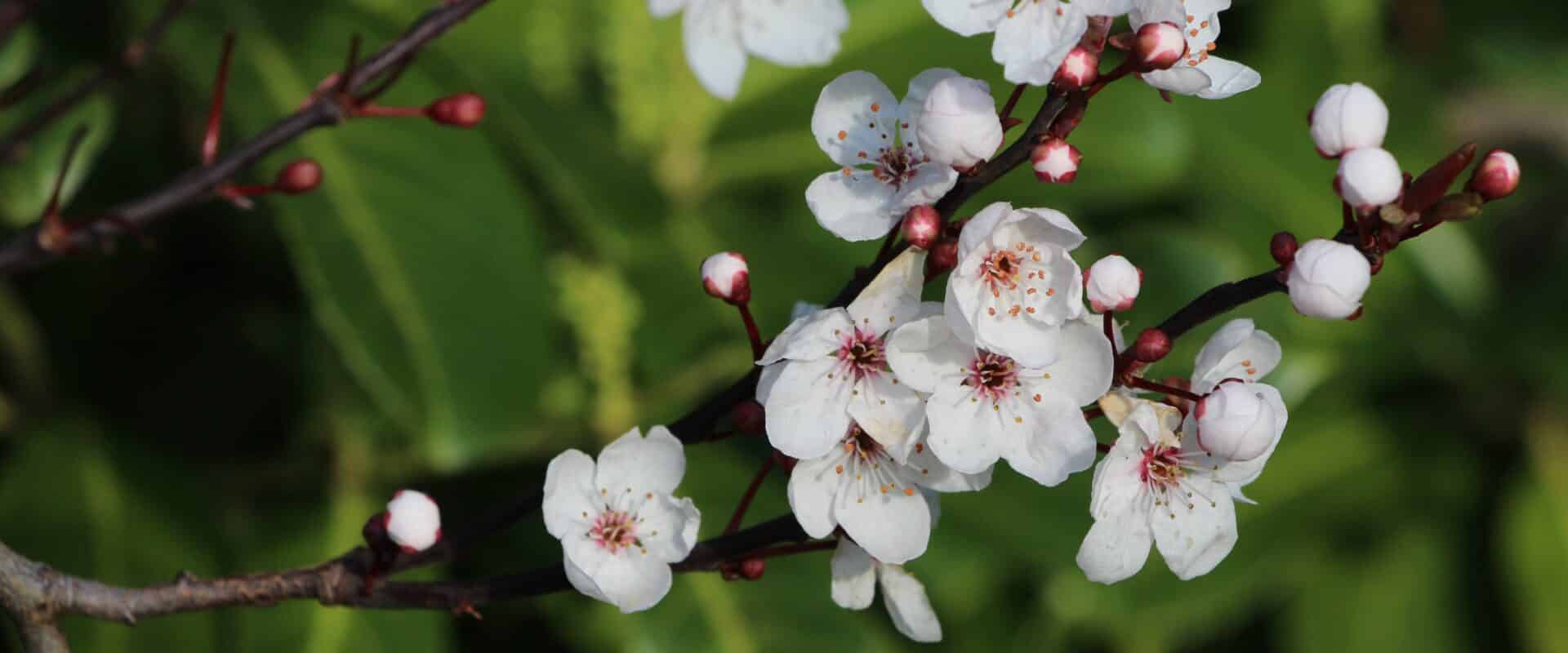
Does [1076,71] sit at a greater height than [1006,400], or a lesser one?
greater

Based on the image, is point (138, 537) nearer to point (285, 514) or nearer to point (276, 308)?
point (285, 514)

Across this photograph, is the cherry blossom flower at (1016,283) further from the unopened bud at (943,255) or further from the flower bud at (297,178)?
the flower bud at (297,178)

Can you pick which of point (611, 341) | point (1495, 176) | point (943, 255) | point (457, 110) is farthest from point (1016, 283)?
point (611, 341)

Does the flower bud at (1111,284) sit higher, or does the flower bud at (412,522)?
the flower bud at (1111,284)

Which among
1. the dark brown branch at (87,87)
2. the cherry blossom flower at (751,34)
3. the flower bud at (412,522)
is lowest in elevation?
the flower bud at (412,522)

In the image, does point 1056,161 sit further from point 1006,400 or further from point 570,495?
point 570,495

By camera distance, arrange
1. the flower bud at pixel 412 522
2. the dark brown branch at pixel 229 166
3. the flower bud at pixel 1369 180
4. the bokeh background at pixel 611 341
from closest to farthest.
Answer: the flower bud at pixel 1369 180 → the flower bud at pixel 412 522 → the dark brown branch at pixel 229 166 → the bokeh background at pixel 611 341

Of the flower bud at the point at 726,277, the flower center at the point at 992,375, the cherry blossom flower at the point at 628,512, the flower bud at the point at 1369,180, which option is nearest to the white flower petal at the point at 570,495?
the cherry blossom flower at the point at 628,512
